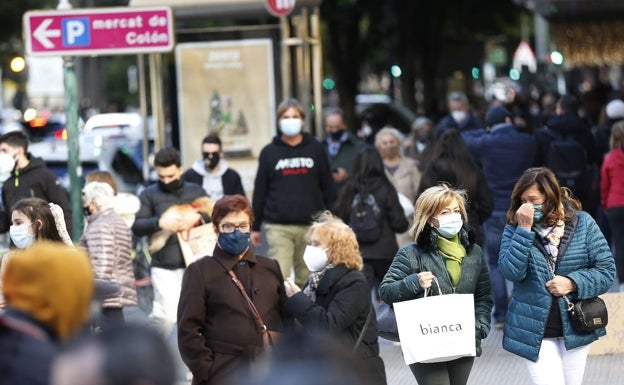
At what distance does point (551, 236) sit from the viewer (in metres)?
7.63

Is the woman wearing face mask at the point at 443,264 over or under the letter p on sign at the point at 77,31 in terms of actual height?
under

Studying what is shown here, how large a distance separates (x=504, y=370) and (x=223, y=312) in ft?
12.8

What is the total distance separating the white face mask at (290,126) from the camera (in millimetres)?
12180

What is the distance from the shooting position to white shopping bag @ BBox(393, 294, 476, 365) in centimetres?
746

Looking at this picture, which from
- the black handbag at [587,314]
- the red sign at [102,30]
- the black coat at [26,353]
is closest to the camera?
the black coat at [26,353]

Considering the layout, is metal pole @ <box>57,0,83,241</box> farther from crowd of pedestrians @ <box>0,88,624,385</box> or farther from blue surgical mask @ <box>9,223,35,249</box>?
blue surgical mask @ <box>9,223,35,249</box>

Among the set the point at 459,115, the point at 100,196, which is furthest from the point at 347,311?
the point at 459,115

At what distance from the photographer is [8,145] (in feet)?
38.1

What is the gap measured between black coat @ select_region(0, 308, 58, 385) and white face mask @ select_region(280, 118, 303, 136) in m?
8.24

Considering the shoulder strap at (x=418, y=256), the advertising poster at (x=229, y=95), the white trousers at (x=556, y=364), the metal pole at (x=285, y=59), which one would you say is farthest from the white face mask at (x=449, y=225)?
the advertising poster at (x=229, y=95)

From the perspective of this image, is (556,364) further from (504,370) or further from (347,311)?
(504,370)

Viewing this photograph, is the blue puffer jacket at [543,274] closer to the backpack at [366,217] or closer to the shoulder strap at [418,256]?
the shoulder strap at [418,256]

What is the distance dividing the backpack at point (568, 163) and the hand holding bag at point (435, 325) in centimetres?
632

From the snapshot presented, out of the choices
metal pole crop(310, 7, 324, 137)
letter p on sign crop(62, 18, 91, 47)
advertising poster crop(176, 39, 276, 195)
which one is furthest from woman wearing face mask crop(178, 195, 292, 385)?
metal pole crop(310, 7, 324, 137)
